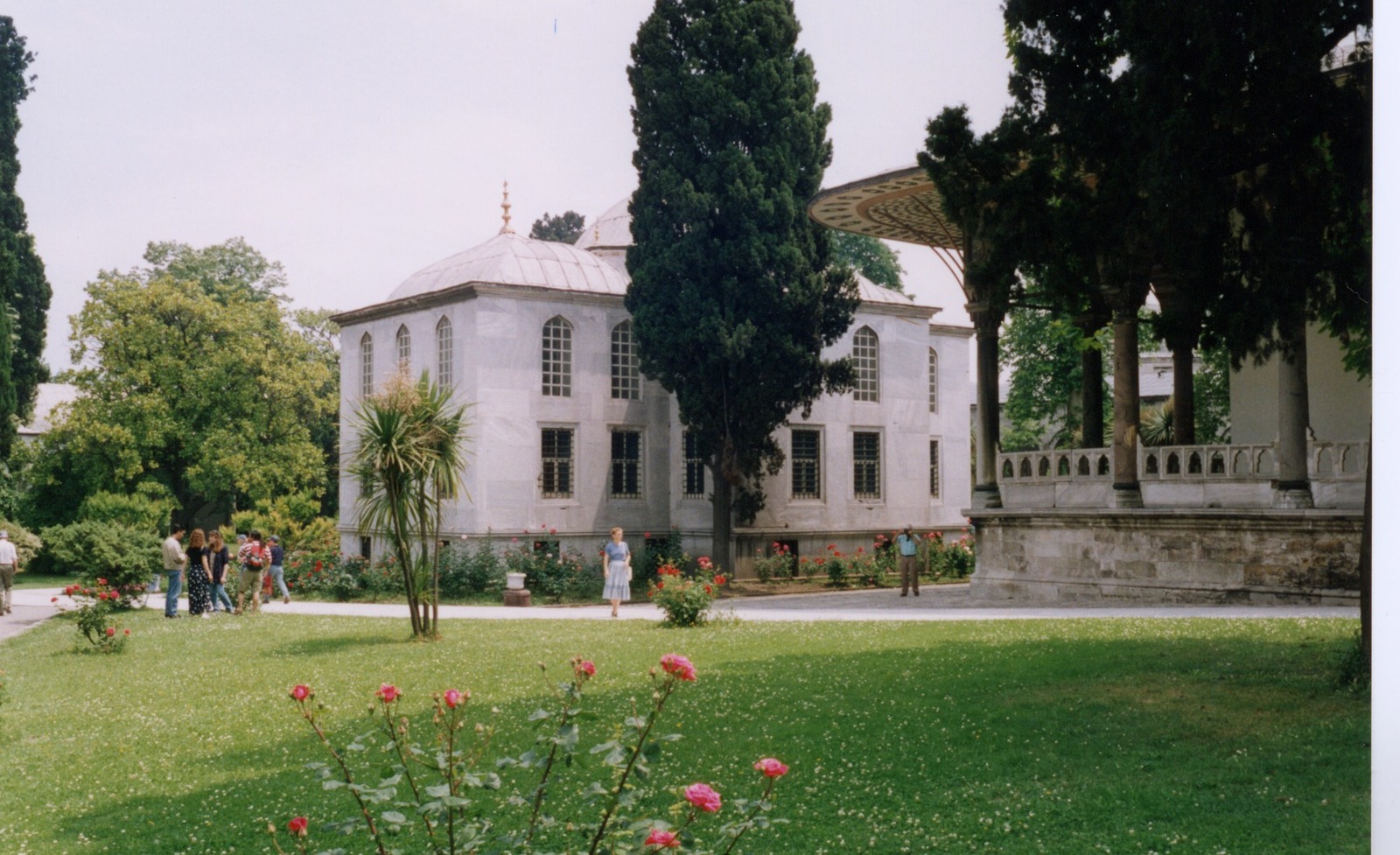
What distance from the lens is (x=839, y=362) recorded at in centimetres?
2098

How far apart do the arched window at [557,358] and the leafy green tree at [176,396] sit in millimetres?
11492

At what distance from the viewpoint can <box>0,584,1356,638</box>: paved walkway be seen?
11969 millimetres

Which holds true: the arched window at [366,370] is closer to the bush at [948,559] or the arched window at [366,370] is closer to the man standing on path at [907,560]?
the man standing on path at [907,560]

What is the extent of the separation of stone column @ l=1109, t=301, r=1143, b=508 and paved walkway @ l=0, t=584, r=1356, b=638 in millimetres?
1380

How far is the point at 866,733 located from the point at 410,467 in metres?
5.92

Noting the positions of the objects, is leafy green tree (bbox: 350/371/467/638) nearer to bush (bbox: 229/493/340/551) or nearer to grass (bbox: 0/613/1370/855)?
bush (bbox: 229/493/340/551)

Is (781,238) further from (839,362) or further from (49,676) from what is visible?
(49,676)

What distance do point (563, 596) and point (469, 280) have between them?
4.86 meters

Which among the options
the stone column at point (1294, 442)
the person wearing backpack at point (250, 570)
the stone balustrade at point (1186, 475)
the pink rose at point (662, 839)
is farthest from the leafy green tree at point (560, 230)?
the pink rose at point (662, 839)

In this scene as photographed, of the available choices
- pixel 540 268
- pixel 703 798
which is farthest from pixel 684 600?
pixel 540 268

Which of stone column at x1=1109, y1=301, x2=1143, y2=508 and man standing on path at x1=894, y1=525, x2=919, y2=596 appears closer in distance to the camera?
stone column at x1=1109, y1=301, x2=1143, y2=508

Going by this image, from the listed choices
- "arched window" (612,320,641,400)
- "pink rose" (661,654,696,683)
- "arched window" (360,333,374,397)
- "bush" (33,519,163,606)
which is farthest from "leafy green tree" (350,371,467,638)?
"arched window" (612,320,641,400)

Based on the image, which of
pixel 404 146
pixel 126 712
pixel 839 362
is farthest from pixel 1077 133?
pixel 839 362

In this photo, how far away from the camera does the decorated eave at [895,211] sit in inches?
577
